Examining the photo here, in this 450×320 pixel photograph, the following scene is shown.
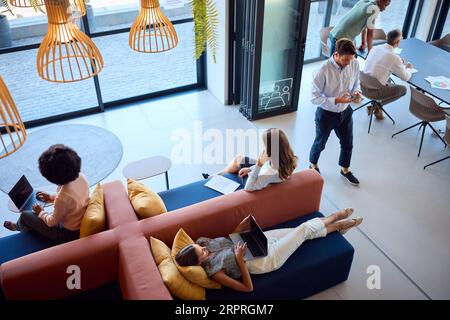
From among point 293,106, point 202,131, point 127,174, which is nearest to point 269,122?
point 293,106

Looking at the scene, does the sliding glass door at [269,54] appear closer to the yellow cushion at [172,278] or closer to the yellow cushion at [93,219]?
the yellow cushion at [93,219]

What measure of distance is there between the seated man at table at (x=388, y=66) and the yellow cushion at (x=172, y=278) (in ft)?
12.2

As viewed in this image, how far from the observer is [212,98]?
261 inches

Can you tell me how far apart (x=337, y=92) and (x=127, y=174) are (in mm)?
2307

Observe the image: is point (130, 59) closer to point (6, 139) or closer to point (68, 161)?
point (6, 139)

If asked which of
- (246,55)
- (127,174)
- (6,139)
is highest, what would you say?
(246,55)

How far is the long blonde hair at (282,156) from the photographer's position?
12.0 feet

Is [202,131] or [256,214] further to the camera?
[202,131]

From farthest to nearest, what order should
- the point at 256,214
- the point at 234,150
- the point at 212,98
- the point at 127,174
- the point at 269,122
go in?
1. the point at 212,98
2. the point at 269,122
3. the point at 234,150
4. the point at 127,174
5. the point at 256,214

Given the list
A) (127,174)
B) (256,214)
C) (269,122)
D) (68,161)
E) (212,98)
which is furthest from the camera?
(212,98)

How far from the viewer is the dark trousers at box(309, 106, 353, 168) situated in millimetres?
4559

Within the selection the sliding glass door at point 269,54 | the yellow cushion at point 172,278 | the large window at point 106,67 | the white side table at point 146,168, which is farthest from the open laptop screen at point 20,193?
the sliding glass door at point 269,54

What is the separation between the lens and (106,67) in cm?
676

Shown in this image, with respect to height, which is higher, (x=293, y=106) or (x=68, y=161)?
(x=68, y=161)
